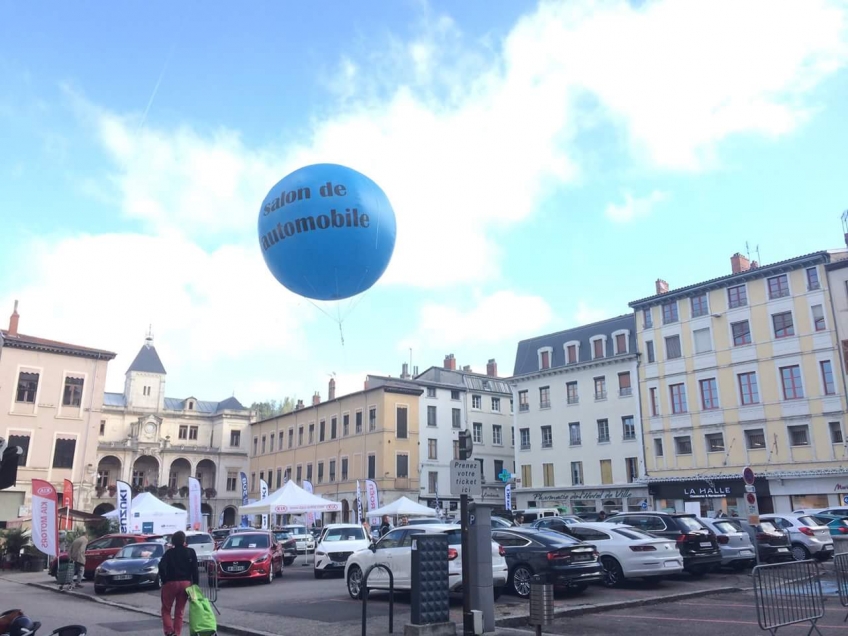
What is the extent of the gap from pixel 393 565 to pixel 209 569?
4.55m

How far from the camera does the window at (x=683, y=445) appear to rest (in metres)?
43.8

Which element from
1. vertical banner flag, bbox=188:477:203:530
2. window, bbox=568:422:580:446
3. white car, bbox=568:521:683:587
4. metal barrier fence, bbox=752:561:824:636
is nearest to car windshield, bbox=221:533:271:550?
white car, bbox=568:521:683:587

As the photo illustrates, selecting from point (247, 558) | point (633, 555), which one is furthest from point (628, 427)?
point (247, 558)

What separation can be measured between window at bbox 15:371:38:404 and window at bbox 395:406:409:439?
25.7 meters

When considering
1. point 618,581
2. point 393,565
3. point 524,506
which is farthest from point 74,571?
point 524,506

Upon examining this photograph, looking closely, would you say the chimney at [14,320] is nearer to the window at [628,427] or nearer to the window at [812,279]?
the window at [628,427]

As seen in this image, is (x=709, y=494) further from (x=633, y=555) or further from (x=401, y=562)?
(x=401, y=562)

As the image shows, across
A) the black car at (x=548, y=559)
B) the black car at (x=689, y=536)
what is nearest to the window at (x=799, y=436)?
the black car at (x=689, y=536)

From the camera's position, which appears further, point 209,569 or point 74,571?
point 74,571

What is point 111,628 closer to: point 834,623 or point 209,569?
point 209,569

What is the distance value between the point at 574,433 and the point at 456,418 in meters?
13.5

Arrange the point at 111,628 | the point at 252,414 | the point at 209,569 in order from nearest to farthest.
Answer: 1. the point at 111,628
2. the point at 209,569
3. the point at 252,414

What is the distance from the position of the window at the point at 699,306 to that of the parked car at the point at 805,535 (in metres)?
23.5

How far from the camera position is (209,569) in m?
16.0
